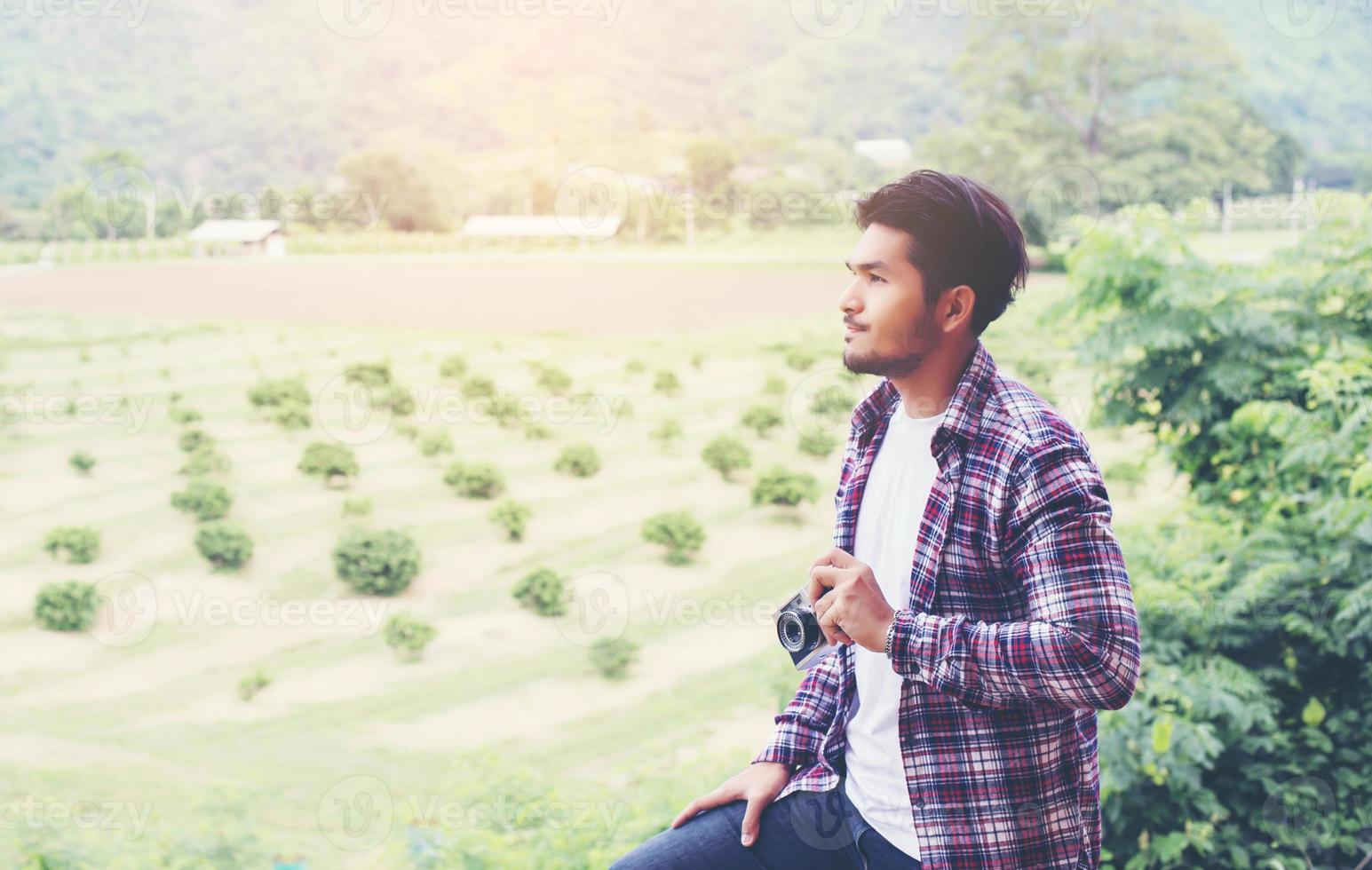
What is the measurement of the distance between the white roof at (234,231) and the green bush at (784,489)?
2.11 meters

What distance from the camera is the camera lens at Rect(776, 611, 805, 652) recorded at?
3.68ft

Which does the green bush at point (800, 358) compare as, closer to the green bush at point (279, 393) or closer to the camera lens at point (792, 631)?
the green bush at point (279, 393)

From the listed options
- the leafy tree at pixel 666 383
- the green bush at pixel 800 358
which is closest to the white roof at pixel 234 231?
the leafy tree at pixel 666 383

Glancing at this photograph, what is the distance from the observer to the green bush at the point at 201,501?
419 centimetres

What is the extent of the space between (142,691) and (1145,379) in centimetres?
323

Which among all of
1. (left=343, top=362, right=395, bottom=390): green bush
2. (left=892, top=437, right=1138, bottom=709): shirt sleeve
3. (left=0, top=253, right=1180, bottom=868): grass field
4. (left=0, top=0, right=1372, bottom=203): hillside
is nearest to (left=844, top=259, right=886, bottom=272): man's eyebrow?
(left=892, top=437, right=1138, bottom=709): shirt sleeve

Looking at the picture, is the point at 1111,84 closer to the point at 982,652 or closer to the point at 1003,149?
the point at 1003,149

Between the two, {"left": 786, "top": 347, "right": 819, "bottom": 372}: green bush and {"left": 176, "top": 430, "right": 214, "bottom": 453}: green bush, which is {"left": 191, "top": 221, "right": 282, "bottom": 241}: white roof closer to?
{"left": 176, "top": 430, "right": 214, "bottom": 453}: green bush

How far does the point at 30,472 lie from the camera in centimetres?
405

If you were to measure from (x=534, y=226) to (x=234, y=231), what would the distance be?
1.15 m

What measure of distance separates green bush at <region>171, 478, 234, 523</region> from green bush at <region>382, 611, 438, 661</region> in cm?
73

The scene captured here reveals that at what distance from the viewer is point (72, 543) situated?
3988 mm

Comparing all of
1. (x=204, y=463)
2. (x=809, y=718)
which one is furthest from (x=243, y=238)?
(x=809, y=718)

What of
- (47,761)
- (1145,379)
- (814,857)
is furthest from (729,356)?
(814,857)
